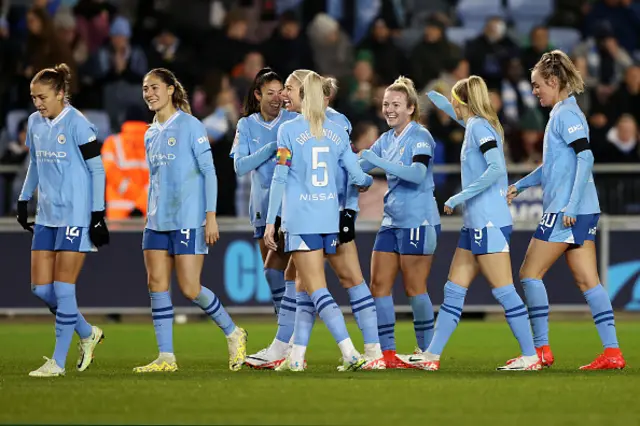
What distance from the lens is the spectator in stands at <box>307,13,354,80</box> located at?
19.5 metres

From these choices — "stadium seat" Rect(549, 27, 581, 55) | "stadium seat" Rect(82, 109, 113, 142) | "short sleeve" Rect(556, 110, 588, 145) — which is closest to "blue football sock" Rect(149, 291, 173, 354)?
"short sleeve" Rect(556, 110, 588, 145)

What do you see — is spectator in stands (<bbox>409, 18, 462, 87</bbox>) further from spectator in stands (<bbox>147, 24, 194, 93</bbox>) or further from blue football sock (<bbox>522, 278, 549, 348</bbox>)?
blue football sock (<bbox>522, 278, 549, 348</bbox>)

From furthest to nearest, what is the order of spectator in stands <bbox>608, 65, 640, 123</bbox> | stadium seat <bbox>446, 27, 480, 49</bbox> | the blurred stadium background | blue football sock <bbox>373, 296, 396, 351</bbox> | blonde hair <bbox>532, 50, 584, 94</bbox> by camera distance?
stadium seat <bbox>446, 27, 480, 49</bbox> < spectator in stands <bbox>608, 65, 640, 123</bbox> < blue football sock <bbox>373, 296, 396, 351</bbox> < blonde hair <bbox>532, 50, 584, 94</bbox> < the blurred stadium background

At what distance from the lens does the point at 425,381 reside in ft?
28.2

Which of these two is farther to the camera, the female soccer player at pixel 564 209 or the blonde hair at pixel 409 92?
the blonde hair at pixel 409 92

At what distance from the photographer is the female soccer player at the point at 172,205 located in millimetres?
9477

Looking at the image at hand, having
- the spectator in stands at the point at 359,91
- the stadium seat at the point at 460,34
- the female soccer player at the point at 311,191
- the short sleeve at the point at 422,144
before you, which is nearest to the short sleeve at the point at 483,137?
the short sleeve at the point at 422,144

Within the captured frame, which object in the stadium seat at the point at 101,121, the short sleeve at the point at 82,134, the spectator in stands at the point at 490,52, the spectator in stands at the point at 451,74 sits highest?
the spectator in stands at the point at 490,52

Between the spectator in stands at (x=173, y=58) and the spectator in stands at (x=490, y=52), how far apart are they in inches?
161

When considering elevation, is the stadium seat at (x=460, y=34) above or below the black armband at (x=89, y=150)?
above

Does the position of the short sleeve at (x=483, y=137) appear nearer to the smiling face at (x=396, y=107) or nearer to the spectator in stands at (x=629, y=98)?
the smiling face at (x=396, y=107)

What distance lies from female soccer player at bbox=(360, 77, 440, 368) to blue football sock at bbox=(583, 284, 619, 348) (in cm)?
124

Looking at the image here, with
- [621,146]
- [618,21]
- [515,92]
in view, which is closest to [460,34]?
[515,92]

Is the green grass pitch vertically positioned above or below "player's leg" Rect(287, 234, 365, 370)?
below
